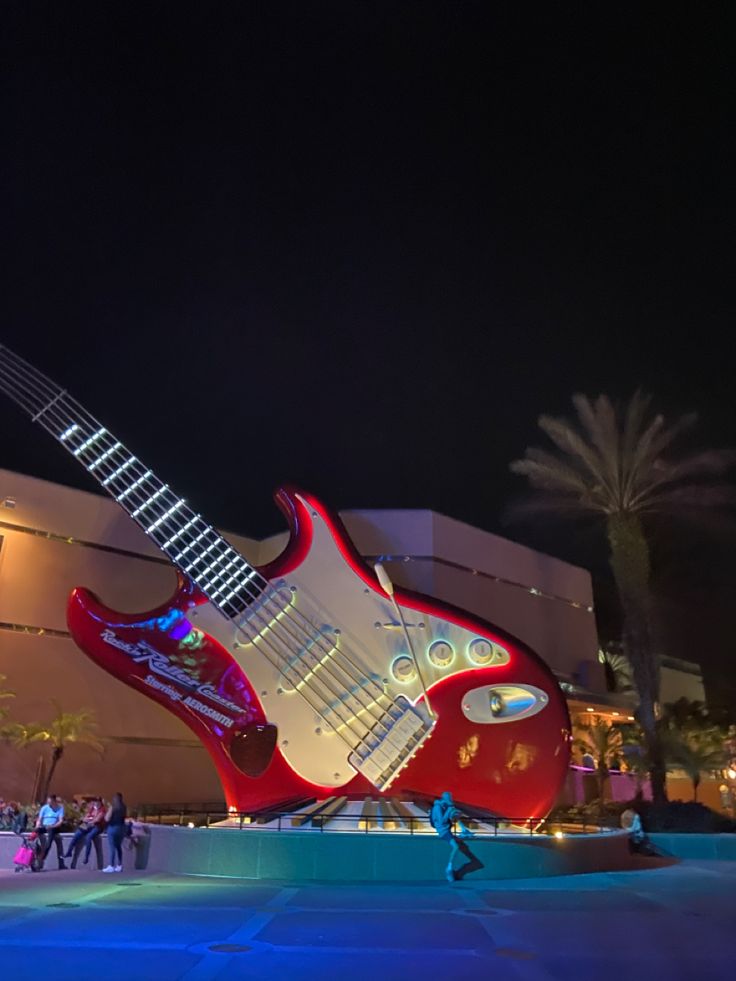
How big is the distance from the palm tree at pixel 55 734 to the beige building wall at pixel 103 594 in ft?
1.77

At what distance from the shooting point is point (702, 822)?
64.8 ft

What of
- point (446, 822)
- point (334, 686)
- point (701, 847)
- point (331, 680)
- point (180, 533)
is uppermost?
point (180, 533)

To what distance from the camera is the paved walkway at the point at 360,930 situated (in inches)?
226

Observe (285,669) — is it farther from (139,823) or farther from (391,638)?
(139,823)

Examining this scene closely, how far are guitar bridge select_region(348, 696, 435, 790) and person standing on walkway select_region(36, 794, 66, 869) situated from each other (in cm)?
529

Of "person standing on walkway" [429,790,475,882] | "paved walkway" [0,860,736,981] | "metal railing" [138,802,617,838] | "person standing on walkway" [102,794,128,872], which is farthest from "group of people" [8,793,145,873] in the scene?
"person standing on walkway" [429,790,475,882]

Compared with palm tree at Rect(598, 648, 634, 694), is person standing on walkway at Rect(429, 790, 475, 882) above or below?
below

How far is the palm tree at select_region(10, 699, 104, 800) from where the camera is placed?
18797mm

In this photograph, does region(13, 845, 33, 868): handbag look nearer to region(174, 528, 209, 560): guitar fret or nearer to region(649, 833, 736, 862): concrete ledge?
region(174, 528, 209, 560): guitar fret

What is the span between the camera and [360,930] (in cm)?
732

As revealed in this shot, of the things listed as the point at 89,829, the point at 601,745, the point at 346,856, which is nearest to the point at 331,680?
the point at 346,856

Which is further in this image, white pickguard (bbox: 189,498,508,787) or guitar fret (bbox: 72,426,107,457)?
guitar fret (bbox: 72,426,107,457)

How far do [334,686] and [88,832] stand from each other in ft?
16.5

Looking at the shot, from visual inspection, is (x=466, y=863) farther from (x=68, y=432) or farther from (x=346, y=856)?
(x=68, y=432)
